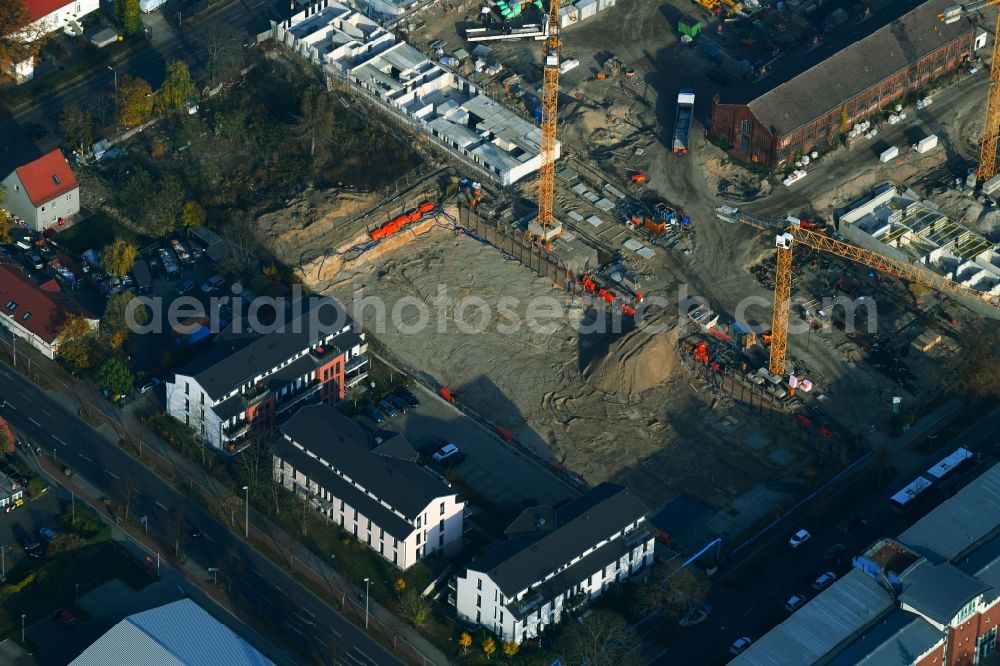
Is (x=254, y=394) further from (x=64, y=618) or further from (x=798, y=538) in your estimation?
(x=798, y=538)

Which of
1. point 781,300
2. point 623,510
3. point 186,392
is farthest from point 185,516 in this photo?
point 781,300

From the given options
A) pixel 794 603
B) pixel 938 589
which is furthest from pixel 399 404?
pixel 938 589

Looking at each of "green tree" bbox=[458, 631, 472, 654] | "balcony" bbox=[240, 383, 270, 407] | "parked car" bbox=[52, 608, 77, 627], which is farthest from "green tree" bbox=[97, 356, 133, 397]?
"green tree" bbox=[458, 631, 472, 654]

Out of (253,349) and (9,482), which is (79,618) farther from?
(253,349)

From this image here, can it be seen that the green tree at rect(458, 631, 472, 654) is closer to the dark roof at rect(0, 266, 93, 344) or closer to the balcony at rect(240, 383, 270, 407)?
the balcony at rect(240, 383, 270, 407)

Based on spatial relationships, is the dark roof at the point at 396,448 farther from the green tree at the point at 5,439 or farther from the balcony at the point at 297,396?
the green tree at the point at 5,439

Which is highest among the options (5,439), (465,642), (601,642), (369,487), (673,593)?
(369,487)
